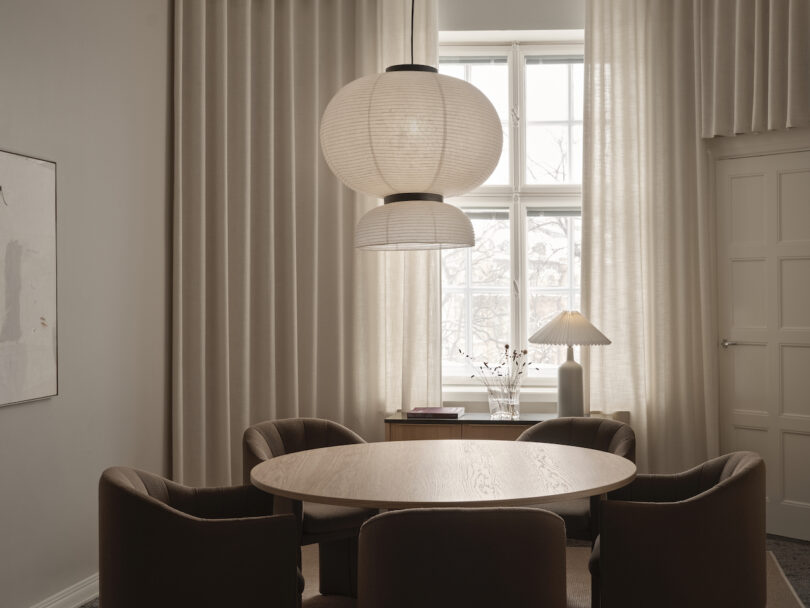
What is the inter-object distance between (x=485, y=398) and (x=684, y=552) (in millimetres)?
2386

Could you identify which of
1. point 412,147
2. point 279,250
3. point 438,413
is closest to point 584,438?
point 438,413

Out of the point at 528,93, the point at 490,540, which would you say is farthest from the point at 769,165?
the point at 490,540

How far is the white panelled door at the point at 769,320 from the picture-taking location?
416cm

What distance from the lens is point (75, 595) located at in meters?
3.43

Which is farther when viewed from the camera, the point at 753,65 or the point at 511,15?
the point at 511,15

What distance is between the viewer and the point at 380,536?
176 centimetres

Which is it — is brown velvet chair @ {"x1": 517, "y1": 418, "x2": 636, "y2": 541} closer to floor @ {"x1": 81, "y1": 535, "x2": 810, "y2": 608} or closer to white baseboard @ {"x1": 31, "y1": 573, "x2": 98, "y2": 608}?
floor @ {"x1": 81, "y1": 535, "x2": 810, "y2": 608}

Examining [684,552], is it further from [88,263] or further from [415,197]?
[88,263]

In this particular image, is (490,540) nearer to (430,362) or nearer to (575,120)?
(430,362)

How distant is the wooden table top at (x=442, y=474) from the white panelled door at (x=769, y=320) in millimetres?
1827

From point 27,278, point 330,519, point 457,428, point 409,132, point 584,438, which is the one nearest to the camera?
point 409,132

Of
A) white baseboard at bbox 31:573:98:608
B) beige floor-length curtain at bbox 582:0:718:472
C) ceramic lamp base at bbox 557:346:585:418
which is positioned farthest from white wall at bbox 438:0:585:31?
white baseboard at bbox 31:573:98:608

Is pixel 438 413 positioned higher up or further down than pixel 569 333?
further down

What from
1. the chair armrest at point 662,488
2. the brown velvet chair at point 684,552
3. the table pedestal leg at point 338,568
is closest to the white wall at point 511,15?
the chair armrest at point 662,488
